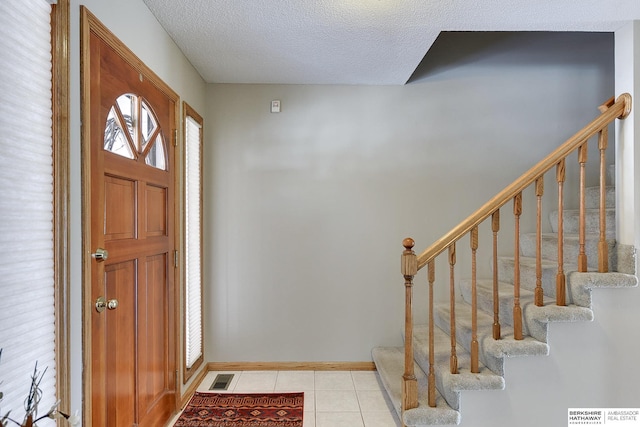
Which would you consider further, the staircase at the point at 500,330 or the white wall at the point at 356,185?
the white wall at the point at 356,185

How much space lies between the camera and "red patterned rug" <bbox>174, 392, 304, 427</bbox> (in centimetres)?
258

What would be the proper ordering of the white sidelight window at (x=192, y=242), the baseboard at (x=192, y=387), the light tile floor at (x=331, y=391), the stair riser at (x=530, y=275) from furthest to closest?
the white sidelight window at (x=192, y=242)
the baseboard at (x=192, y=387)
the light tile floor at (x=331, y=391)
the stair riser at (x=530, y=275)

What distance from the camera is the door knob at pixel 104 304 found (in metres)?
1.67

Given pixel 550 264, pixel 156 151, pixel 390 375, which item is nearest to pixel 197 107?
pixel 156 151

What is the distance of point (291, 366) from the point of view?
3.43 metres

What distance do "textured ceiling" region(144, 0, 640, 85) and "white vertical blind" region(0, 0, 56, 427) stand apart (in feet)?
3.47

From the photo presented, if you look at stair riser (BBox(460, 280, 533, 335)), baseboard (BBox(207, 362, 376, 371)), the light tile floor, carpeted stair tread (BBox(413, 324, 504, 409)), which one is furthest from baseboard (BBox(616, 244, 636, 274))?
baseboard (BBox(207, 362, 376, 371))

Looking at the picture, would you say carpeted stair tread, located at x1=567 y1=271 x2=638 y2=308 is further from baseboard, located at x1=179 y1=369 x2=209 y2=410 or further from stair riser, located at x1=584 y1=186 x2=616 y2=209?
baseboard, located at x1=179 y1=369 x2=209 y2=410

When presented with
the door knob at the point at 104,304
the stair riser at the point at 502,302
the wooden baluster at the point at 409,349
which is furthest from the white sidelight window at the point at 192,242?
the stair riser at the point at 502,302

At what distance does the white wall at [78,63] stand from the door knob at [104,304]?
0.46ft

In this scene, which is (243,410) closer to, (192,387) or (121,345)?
(192,387)

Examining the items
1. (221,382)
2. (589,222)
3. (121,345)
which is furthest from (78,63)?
(589,222)

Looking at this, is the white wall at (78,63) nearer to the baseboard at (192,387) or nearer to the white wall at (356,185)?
the white wall at (356,185)

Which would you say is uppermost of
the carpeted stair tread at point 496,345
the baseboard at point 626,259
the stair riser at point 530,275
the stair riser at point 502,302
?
the baseboard at point 626,259
